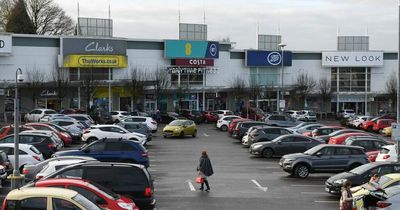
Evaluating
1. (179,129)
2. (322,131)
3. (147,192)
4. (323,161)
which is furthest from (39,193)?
(179,129)

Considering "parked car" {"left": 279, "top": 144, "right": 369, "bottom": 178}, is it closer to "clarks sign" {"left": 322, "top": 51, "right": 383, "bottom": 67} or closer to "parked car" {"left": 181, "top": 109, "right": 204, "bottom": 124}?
"parked car" {"left": 181, "top": 109, "right": 204, "bottom": 124}

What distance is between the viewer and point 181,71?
68312mm

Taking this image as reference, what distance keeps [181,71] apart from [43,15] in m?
26.4

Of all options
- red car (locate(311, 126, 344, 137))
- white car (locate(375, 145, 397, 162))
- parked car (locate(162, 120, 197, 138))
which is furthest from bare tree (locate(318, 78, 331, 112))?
white car (locate(375, 145, 397, 162))

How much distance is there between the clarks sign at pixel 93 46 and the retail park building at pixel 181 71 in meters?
0.11

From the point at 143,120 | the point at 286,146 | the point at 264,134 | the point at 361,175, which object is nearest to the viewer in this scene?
the point at 361,175

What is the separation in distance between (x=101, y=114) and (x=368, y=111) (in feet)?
131

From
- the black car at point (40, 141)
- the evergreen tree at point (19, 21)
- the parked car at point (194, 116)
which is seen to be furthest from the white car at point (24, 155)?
the evergreen tree at point (19, 21)

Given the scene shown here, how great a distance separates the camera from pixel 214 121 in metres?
60.7

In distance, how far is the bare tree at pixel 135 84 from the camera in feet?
208

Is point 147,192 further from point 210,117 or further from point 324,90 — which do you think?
point 324,90

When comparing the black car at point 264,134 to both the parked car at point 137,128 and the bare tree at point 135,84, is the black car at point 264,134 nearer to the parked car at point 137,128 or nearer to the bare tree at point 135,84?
the parked car at point 137,128

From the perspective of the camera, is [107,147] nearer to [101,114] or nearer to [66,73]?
[101,114]

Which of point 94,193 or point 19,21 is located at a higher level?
point 19,21
